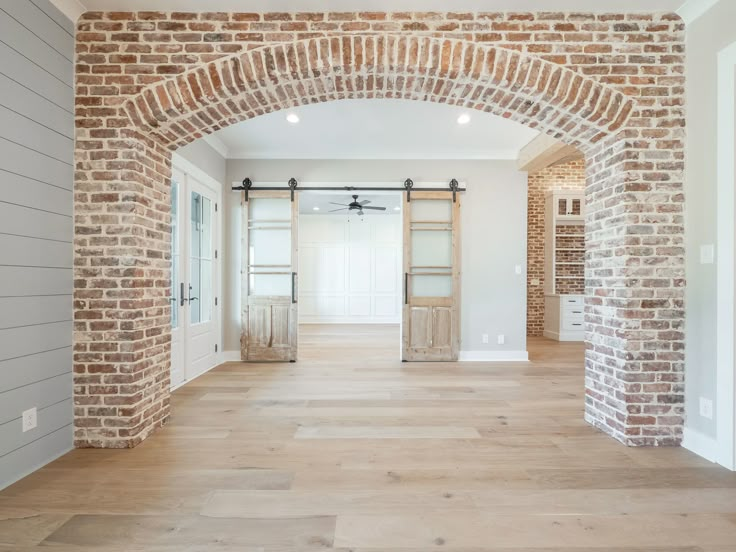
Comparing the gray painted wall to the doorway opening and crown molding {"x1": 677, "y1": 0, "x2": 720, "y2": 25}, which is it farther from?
the doorway opening

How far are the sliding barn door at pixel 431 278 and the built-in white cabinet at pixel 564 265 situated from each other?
110 inches

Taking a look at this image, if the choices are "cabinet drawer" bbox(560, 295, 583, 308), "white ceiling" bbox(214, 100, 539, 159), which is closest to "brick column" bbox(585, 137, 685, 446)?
"white ceiling" bbox(214, 100, 539, 159)

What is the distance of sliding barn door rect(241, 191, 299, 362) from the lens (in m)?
5.33

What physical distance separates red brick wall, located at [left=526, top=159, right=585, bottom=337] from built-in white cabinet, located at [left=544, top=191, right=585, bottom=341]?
0.11 m

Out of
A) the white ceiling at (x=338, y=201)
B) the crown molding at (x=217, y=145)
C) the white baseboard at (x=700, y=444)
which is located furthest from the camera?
the white ceiling at (x=338, y=201)

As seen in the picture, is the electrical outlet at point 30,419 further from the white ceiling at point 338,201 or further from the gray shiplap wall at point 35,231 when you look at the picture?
the white ceiling at point 338,201

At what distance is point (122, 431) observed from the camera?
2.60 metres

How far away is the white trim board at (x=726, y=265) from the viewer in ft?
7.48

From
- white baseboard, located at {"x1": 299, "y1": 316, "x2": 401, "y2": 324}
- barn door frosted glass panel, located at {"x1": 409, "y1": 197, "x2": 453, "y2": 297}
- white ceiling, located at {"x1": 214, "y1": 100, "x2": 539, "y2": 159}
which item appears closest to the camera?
white ceiling, located at {"x1": 214, "y1": 100, "x2": 539, "y2": 159}

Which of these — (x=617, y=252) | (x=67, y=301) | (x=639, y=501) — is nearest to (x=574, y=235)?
(x=617, y=252)

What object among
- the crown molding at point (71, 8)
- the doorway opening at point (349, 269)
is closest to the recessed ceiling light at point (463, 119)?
the crown molding at point (71, 8)

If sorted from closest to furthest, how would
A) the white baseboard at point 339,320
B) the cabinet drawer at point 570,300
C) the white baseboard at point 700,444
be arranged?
the white baseboard at point 700,444, the cabinet drawer at point 570,300, the white baseboard at point 339,320

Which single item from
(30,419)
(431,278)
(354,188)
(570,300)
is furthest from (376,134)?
(570,300)

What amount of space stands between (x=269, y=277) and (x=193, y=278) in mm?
1083
